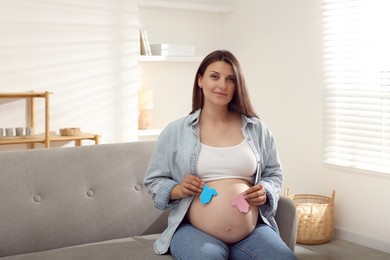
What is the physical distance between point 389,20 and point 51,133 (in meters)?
2.49

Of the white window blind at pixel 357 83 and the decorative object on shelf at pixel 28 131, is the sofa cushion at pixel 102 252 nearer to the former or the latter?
the decorative object on shelf at pixel 28 131

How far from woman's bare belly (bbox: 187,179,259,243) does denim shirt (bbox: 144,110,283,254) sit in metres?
0.07

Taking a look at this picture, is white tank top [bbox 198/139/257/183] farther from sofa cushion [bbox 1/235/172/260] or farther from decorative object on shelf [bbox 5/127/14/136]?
decorative object on shelf [bbox 5/127/14/136]

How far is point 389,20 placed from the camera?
3967 mm

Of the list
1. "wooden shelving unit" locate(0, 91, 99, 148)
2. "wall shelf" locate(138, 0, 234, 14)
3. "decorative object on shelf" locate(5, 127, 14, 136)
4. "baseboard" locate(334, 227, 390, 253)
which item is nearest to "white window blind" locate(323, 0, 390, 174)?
"baseboard" locate(334, 227, 390, 253)

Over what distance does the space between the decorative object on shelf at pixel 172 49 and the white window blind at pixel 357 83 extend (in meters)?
1.19

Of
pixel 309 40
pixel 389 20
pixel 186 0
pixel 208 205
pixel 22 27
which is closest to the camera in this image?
pixel 208 205

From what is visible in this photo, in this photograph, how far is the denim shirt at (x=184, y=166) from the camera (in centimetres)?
251

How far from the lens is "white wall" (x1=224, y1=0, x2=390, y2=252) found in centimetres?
418

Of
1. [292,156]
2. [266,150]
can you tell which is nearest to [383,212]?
[292,156]

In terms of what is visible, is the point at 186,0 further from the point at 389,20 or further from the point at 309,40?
the point at 389,20

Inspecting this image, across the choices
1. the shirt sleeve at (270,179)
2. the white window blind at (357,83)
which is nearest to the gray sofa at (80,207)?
the shirt sleeve at (270,179)

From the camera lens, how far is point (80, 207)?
272 cm

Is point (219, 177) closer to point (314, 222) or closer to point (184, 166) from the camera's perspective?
point (184, 166)
